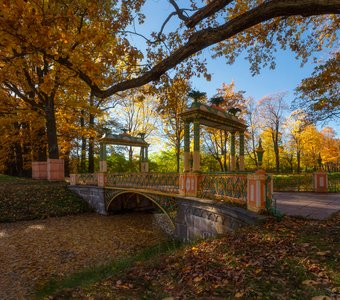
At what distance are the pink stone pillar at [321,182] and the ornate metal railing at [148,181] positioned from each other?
722 centimetres

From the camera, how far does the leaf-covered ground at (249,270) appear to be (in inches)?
122

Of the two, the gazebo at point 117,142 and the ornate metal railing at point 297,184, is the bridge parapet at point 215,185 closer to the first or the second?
the gazebo at point 117,142

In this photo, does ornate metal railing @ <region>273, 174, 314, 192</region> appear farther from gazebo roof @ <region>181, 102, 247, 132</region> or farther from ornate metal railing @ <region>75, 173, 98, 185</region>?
ornate metal railing @ <region>75, 173, 98, 185</region>

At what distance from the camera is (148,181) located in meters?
12.4

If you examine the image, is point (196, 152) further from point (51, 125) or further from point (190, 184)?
point (51, 125)

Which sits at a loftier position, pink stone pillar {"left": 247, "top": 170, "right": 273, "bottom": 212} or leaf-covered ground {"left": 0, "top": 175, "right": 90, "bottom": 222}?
pink stone pillar {"left": 247, "top": 170, "right": 273, "bottom": 212}

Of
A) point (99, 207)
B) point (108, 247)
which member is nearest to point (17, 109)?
point (99, 207)

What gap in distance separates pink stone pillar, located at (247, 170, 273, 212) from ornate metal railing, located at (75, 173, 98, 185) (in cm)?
1365

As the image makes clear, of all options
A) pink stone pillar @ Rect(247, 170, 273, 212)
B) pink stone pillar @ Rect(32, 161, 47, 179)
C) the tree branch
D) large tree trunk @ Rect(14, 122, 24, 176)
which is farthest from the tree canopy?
large tree trunk @ Rect(14, 122, 24, 176)

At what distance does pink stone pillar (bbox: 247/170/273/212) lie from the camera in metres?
6.18

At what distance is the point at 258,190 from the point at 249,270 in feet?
9.29

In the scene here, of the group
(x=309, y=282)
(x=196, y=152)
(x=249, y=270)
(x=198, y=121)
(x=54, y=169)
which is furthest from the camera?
(x=54, y=169)

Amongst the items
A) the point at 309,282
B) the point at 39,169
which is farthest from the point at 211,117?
the point at 39,169

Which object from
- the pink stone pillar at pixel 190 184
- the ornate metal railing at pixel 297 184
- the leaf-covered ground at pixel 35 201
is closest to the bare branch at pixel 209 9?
the pink stone pillar at pixel 190 184
